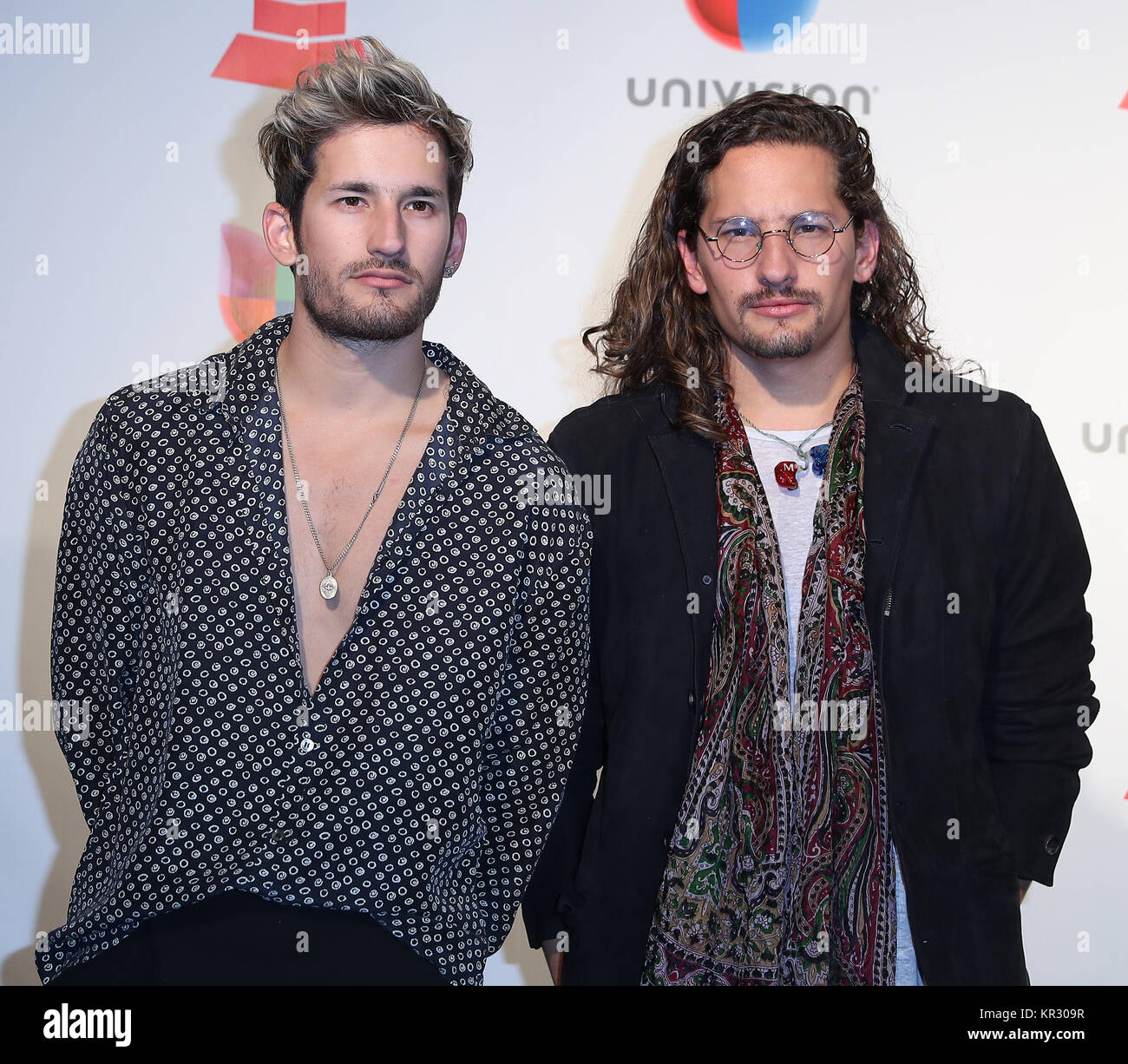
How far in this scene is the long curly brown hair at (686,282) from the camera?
246 centimetres

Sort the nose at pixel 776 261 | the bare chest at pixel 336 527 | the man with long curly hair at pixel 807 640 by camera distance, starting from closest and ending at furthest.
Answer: the bare chest at pixel 336 527, the man with long curly hair at pixel 807 640, the nose at pixel 776 261

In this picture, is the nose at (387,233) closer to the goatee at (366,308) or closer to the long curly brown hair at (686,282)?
the goatee at (366,308)

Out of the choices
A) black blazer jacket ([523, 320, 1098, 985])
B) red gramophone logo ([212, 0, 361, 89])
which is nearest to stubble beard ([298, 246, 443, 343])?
black blazer jacket ([523, 320, 1098, 985])

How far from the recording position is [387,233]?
6.98ft

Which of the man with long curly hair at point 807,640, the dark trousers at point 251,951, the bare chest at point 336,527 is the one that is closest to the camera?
the dark trousers at point 251,951

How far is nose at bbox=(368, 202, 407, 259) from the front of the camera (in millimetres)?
2125

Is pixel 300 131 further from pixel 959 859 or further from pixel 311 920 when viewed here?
pixel 959 859

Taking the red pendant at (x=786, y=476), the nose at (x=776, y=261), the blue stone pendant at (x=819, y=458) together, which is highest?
the nose at (x=776, y=261)

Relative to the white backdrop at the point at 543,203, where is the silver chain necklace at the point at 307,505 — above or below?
below

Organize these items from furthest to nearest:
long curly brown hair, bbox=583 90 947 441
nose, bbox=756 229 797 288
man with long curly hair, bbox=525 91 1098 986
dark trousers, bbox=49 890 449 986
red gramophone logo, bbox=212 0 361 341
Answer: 1. red gramophone logo, bbox=212 0 361 341
2. long curly brown hair, bbox=583 90 947 441
3. nose, bbox=756 229 797 288
4. man with long curly hair, bbox=525 91 1098 986
5. dark trousers, bbox=49 890 449 986

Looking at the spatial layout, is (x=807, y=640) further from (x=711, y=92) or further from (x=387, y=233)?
(x=711, y=92)

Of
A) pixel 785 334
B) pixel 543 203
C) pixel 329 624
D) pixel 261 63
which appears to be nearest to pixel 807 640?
pixel 785 334

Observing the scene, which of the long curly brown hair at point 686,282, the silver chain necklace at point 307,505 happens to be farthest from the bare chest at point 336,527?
the long curly brown hair at point 686,282

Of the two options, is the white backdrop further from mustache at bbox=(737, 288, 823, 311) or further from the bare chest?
the bare chest
